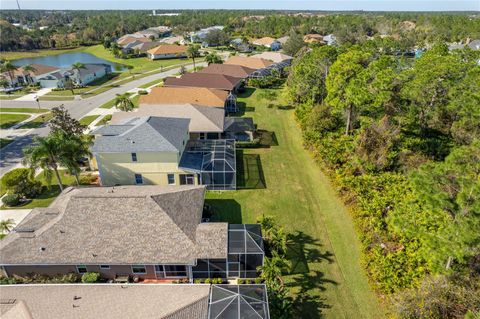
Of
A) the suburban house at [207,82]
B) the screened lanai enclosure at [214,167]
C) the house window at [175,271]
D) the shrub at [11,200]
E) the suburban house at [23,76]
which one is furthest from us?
the suburban house at [23,76]

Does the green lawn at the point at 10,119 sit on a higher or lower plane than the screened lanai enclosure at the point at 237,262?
higher

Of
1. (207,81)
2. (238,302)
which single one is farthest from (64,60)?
(238,302)

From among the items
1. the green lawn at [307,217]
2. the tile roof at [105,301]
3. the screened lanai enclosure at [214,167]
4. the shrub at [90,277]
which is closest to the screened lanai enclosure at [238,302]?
the tile roof at [105,301]

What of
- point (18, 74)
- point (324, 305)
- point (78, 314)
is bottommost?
point (324, 305)

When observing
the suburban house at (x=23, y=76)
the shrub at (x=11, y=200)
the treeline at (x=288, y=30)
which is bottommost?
the shrub at (x=11, y=200)

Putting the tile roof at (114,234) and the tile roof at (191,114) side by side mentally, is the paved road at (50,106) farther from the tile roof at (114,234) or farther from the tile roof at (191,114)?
the tile roof at (114,234)

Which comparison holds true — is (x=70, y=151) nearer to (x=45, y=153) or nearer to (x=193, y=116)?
(x=45, y=153)

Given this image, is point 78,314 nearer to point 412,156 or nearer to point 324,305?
point 324,305

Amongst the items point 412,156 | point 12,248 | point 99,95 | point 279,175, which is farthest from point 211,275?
point 99,95
